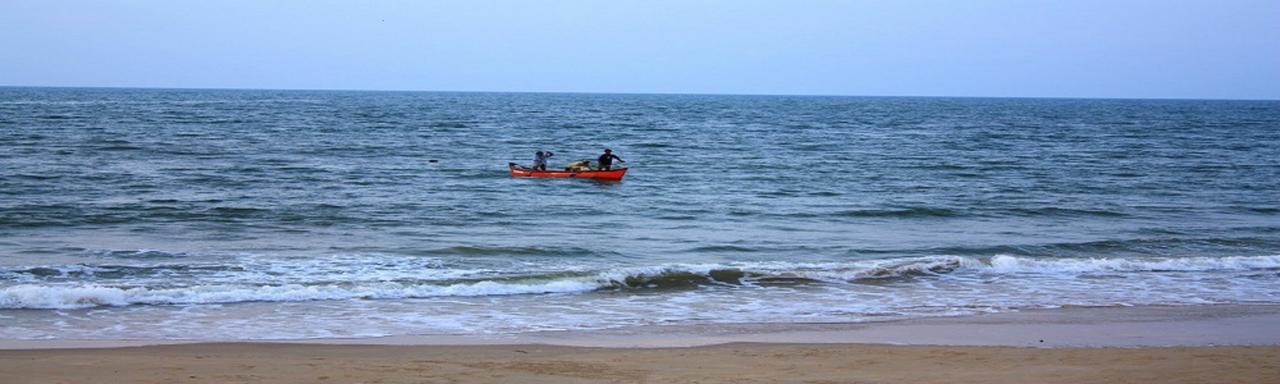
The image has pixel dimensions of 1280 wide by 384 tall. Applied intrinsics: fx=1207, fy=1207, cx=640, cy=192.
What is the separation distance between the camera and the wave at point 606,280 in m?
12.5

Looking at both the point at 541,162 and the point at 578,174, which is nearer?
the point at 578,174

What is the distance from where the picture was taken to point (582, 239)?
1850cm

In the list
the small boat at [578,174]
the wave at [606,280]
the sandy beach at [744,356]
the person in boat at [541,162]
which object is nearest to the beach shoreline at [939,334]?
the sandy beach at [744,356]

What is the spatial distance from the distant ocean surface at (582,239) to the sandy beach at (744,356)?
79 centimetres

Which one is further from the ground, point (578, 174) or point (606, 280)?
point (606, 280)

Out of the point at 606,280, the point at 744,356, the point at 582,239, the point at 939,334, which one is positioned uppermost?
the point at 744,356

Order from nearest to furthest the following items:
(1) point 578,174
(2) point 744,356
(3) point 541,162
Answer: (2) point 744,356 → (1) point 578,174 → (3) point 541,162

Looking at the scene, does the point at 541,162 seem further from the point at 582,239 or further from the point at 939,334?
the point at 939,334

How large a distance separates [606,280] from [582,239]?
4.30 m

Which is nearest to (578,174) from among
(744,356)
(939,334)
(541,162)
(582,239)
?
(541,162)

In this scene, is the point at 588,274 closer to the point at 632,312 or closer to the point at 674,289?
the point at 674,289

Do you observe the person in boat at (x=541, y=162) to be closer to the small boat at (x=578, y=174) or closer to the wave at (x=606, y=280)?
the small boat at (x=578, y=174)

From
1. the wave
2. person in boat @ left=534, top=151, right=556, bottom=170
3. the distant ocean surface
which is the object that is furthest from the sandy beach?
person in boat @ left=534, top=151, right=556, bottom=170

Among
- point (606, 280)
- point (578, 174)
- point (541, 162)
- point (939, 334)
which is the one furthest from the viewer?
point (541, 162)
